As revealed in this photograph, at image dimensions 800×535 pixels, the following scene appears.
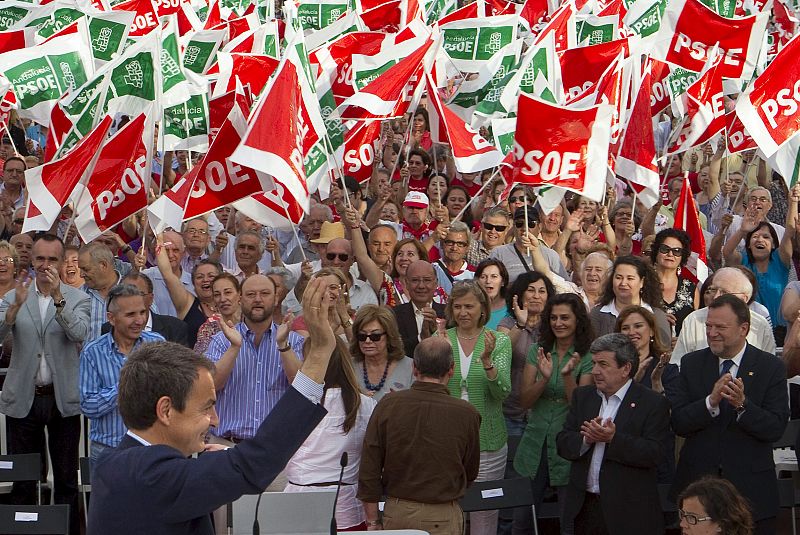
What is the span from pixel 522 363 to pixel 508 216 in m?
3.20

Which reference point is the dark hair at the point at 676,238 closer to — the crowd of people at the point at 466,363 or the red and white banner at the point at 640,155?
the crowd of people at the point at 466,363

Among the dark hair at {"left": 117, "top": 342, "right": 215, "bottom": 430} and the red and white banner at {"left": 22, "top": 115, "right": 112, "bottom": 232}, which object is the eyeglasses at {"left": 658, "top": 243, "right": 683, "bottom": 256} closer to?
the red and white banner at {"left": 22, "top": 115, "right": 112, "bottom": 232}

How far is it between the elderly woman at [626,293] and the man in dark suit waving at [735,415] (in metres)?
1.25

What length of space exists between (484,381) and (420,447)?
4.55 feet

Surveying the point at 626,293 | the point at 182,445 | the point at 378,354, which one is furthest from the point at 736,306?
the point at 182,445

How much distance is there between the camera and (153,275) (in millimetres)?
11211

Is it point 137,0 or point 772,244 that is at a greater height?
point 137,0

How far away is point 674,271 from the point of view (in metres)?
10.3

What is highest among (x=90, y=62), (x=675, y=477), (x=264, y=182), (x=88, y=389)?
(x=90, y=62)

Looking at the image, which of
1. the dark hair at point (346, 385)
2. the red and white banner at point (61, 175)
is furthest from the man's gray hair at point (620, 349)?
the red and white banner at point (61, 175)

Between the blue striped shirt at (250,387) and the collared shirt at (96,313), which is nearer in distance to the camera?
the blue striped shirt at (250,387)

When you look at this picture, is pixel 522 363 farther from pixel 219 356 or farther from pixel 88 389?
pixel 88 389

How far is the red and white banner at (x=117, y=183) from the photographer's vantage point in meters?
11.1

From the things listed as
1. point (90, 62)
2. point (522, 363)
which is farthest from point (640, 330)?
→ point (90, 62)
